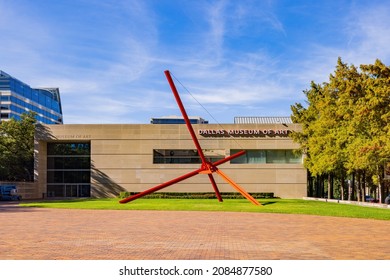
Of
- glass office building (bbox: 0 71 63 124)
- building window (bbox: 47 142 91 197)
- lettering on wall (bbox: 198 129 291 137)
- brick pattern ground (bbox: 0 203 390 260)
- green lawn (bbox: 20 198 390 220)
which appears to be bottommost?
green lawn (bbox: 20 198 390 220)

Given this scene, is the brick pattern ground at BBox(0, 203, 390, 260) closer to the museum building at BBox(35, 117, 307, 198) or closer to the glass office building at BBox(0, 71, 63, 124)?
the museum building at BBox(35, 117, 307, 198)

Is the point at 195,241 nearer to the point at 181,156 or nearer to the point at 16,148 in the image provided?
the point at 181,156

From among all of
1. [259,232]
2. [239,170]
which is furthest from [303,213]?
[239,170]

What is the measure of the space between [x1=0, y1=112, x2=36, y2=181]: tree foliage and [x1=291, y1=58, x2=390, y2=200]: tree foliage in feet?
122

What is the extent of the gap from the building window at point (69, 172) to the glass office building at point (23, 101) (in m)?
55.0

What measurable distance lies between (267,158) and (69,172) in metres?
24.6

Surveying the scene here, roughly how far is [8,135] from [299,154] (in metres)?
37.4

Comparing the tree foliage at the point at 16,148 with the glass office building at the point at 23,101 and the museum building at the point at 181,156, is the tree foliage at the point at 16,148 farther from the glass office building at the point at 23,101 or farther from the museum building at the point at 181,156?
the glass office building at the point at 23,101

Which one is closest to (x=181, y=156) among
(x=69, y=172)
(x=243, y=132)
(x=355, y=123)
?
(x=243, y=132)

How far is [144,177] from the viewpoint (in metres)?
57.6

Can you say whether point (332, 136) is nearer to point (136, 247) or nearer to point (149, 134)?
point (149, 134)

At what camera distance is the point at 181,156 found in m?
57.7

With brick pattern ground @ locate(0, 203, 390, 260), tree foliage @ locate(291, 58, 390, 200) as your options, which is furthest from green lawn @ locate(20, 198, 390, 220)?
brick pattern ground @ locate(0, 203, 390, 260)

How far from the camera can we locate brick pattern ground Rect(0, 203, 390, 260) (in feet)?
39.2
